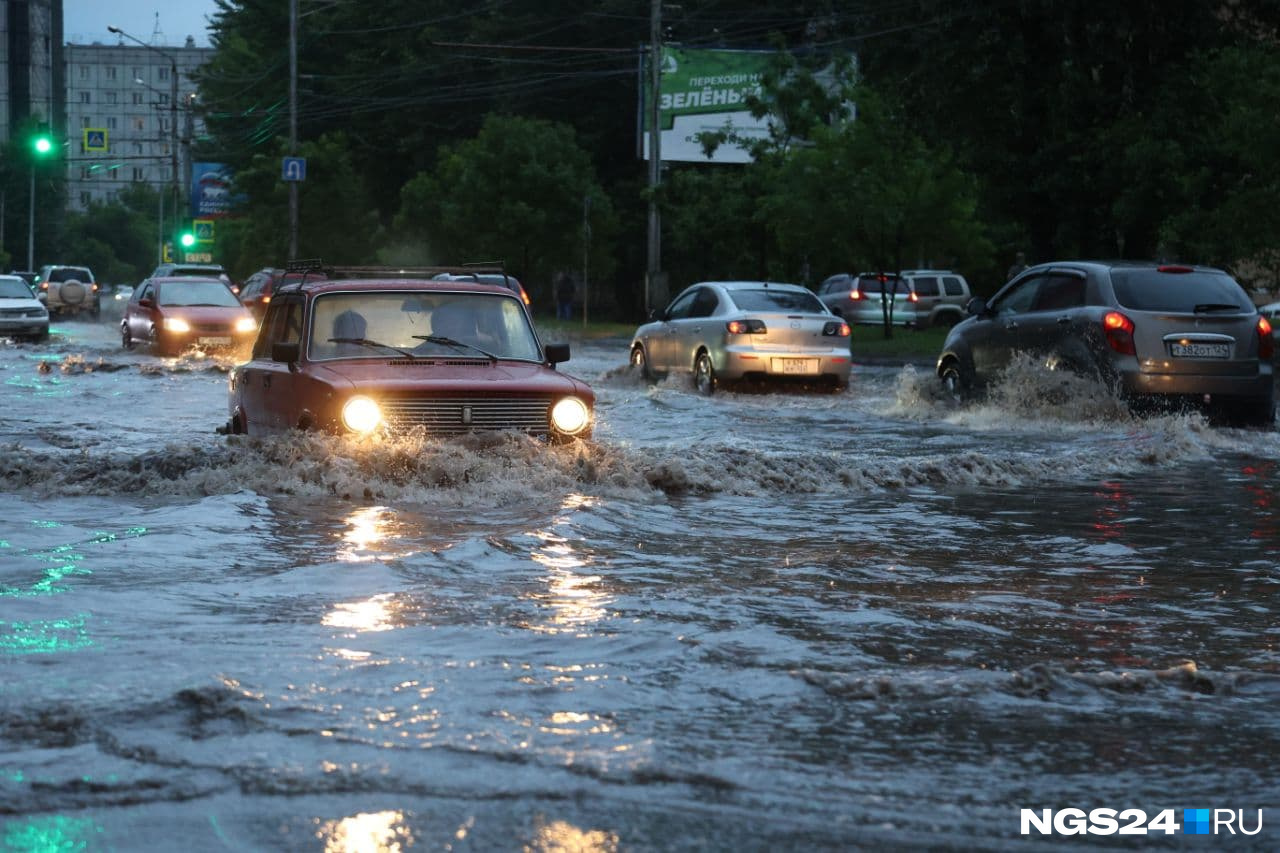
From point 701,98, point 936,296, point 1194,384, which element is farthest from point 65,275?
point 1194,384

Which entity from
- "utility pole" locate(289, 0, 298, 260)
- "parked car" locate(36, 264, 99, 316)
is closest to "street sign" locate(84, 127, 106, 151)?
"parked car" locate(36, 264, 99, 316)

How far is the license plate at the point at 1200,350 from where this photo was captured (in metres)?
16.6

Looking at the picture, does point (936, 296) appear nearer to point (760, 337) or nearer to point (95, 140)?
point (760, 337)

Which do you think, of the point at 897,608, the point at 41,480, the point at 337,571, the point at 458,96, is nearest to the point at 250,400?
the point at 41,480

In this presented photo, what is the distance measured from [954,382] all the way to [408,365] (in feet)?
32.0

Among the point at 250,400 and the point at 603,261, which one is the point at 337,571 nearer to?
the point at 250,400

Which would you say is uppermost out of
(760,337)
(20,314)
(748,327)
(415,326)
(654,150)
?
(654,150)

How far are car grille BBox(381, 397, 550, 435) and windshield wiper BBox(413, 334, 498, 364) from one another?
671 mm

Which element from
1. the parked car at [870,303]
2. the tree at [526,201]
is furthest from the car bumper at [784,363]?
the tree at [526,201]

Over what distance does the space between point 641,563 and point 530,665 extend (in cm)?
264

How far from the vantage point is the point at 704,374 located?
76.9 ft

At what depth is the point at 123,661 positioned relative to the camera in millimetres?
6219

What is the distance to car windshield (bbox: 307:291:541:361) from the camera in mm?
11750

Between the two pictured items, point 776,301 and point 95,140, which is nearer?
point 776,301
